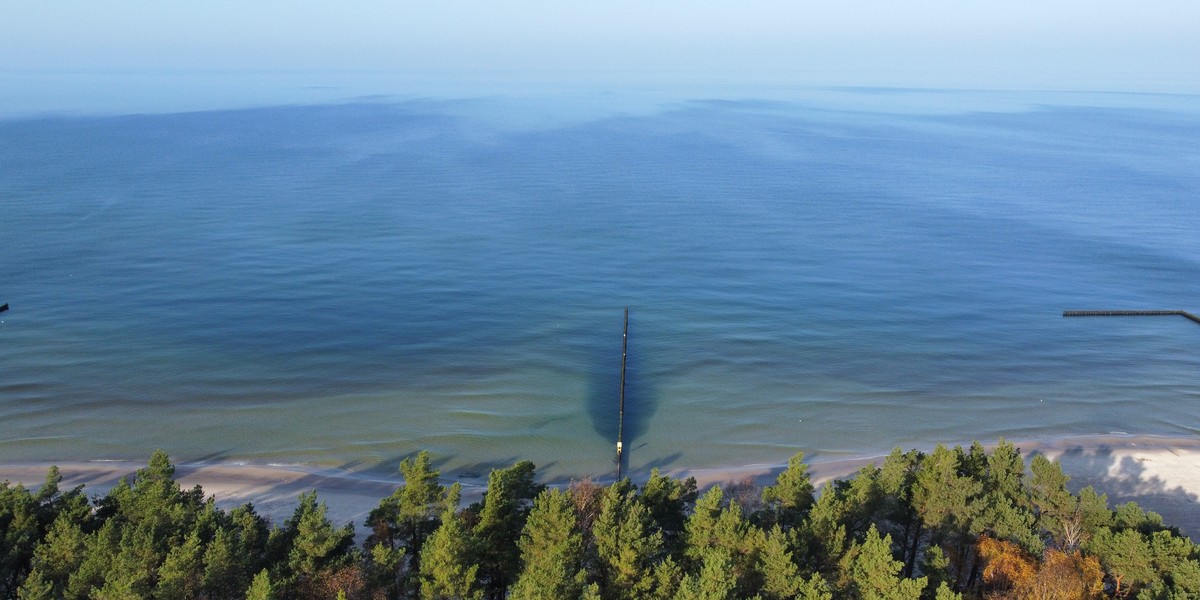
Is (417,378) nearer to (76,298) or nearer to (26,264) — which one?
(76,298)

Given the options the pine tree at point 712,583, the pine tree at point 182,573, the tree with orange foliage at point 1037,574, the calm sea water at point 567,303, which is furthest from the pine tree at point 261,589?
the tree with orange foliage at point 1037,574

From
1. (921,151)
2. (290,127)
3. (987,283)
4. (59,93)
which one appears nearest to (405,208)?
(987,283)

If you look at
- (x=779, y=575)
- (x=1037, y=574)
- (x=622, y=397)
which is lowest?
(x=1037, y=574)

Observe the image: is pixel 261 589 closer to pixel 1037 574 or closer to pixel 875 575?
pixel 875 575

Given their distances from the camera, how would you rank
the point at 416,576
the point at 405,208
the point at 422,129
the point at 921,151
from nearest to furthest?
the point at 416,576 → the point at 405,208 → the point at 921,151 → the point at 422,129

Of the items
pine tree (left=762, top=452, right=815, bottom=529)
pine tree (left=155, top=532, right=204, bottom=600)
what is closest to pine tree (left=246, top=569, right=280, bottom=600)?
pine tree (left=155, top=532, right=204, bottom=600)

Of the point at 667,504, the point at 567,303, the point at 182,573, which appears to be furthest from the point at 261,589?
the point at 567,303
